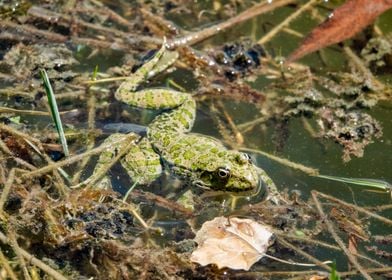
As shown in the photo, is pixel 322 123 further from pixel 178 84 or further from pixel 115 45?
pixel 115 45

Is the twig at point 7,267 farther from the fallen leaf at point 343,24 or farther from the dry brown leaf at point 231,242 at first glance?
the fallen leaf at point 343,24

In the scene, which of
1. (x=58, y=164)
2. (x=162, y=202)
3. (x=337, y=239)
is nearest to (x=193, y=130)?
(x=162, y=202)

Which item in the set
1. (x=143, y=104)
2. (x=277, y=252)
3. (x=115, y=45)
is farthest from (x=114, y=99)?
(x=277, y=252)

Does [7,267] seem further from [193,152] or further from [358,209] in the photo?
[358,209]

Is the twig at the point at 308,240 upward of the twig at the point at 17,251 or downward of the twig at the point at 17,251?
downward

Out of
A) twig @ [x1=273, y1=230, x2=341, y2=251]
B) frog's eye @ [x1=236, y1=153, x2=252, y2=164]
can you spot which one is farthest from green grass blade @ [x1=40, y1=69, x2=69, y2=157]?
twig @ [x1=273, y1=230, x2=341, y2=251]

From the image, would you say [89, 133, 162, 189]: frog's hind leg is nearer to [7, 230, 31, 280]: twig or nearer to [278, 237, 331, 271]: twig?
[7, 230, 31, 280]: twig

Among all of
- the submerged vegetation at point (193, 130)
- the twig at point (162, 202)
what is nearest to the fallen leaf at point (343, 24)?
the submerged vegetation at point (193, 130)
